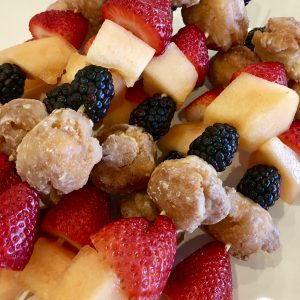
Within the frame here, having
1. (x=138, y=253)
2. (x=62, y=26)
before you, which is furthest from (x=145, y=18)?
(x=138, y=253)

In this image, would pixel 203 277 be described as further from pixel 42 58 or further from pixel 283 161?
pixel 42 58

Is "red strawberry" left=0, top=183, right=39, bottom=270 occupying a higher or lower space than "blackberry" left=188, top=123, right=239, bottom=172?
higher

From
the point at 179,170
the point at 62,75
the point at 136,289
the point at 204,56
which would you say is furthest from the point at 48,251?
the point at 204,56

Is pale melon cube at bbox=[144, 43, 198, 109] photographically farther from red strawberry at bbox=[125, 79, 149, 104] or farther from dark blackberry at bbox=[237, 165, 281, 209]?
dark blackberry at bbox=[237, 165, 281, 209]

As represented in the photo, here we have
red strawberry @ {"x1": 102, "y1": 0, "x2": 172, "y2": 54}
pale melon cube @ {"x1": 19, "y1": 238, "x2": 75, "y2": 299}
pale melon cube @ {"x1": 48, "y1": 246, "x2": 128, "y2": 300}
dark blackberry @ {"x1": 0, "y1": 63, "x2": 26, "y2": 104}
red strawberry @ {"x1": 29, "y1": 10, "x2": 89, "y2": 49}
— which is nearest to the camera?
pale melon cube @ {"x1": 48, "y1": 246, "x2": 128, "y2": 300}

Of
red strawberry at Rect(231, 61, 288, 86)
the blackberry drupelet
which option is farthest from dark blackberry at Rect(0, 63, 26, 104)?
red strawberry at Rect(231, 61, 288, 86)

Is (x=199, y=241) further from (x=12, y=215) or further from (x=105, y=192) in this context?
(x=12, y=215)
